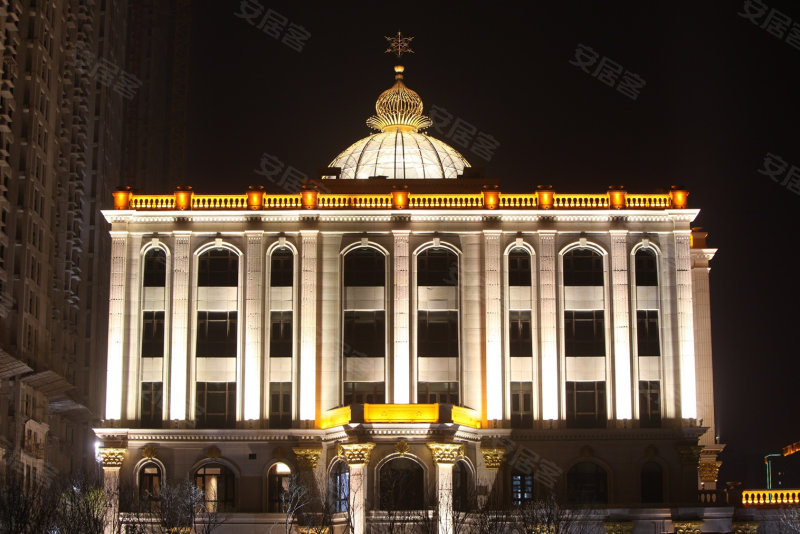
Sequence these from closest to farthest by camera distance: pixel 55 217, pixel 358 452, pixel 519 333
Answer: pixel 358 452, pixel 519 333, pixel 55 217

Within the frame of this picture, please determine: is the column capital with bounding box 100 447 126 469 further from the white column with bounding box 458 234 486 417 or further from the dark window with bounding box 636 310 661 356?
the dark window with bounding box 636 310 661 356

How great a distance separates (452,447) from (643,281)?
52.9 ft

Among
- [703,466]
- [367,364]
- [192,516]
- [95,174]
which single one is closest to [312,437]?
[367,364]

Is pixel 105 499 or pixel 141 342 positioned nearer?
pixel 105 499

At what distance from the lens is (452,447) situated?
77312mm

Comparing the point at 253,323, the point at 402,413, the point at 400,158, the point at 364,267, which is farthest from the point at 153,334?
the point at 400,158

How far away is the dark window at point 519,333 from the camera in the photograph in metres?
Result: 83.7

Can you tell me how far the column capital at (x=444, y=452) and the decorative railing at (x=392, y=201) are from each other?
1518 centimetres

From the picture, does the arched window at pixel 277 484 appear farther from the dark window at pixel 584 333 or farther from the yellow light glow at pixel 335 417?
the dark window at pixel 584 333

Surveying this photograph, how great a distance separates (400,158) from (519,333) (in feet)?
55.1

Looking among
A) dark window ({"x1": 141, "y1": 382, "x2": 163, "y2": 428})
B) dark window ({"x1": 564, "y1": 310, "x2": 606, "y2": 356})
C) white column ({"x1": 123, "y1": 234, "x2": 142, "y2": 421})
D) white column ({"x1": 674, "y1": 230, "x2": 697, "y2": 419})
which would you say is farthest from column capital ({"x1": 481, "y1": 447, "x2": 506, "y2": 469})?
white column ({"x1": 123, "y1": 234, "x2": 142, "y2": 421})

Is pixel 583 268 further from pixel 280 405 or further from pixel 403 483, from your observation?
pixel 280 405

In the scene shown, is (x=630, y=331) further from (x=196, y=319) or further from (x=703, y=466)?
(x=196, y=319)

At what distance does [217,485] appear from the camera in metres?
81.2
